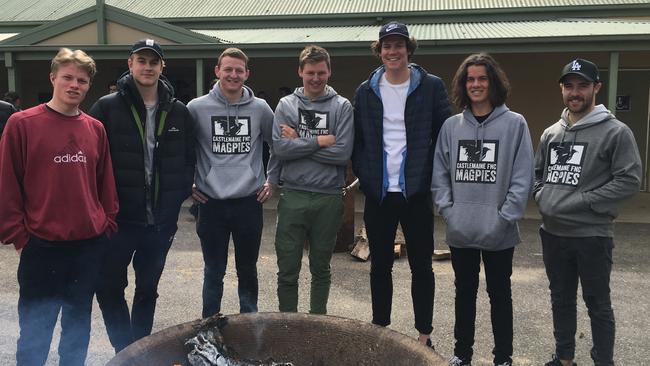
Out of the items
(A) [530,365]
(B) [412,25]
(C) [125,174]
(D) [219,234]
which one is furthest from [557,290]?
(B) [412,25]

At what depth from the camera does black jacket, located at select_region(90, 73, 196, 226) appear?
11.0 feet

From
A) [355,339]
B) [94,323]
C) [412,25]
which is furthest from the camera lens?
[412,25]

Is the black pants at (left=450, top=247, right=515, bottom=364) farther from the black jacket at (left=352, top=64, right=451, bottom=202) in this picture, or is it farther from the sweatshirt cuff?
the sweatshirt cuff

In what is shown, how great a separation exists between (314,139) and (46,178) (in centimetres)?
161

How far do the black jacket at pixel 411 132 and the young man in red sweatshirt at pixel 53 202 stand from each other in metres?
1.64

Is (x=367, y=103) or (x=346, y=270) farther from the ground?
(x=367, y=103)

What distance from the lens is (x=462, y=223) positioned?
3352 mm

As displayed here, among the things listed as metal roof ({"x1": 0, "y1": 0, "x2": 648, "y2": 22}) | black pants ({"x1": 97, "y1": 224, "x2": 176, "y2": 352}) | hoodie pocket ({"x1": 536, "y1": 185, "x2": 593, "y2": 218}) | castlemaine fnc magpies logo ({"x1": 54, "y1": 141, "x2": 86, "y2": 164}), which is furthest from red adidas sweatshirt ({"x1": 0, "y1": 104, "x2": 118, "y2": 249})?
metal roof ({"x1": 0, "y1": 0, "x2": 648, "y2": 22})

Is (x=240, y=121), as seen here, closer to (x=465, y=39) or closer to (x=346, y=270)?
(x=346, y=270)

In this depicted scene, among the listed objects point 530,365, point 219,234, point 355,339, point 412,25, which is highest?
point 412,25

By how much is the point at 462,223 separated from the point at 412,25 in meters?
10.8

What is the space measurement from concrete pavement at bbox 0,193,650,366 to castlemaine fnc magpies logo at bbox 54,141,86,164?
1.55 m

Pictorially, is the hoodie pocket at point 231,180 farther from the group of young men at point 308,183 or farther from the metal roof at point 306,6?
the metal roof at point 306,6

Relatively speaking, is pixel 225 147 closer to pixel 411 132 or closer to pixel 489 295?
pixel 411 132
